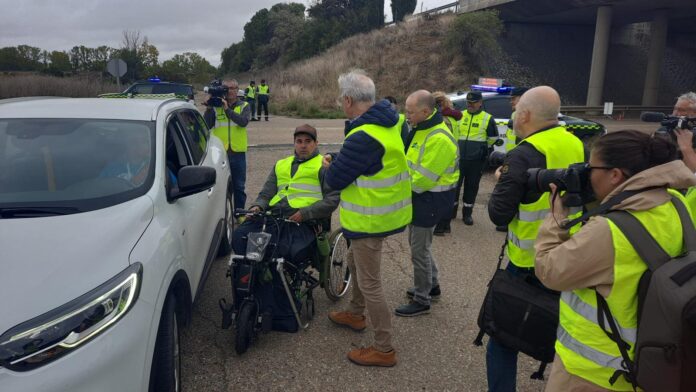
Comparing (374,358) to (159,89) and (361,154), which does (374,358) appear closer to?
(361,154)

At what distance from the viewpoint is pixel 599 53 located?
1253 inches

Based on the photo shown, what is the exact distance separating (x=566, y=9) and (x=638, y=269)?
37.3 metres

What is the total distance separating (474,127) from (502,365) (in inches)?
183

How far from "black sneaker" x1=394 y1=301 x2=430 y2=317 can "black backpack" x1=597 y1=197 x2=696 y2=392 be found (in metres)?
2.42

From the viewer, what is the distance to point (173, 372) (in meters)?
2.58

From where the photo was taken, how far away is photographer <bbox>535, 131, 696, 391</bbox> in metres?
1.63

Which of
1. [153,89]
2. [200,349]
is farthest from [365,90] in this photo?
[153,89]

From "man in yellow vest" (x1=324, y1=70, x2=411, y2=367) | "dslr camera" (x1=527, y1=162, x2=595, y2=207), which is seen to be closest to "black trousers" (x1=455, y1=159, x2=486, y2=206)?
"man in yellow vest" (x1=324, y1=70, x2=411, y2=367)

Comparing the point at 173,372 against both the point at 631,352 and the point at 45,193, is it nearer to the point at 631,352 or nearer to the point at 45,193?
the point at 45,193

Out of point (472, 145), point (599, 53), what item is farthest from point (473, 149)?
point (599, 53)

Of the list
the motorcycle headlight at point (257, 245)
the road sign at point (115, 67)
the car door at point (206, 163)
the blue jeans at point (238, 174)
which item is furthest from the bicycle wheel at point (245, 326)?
the road sign at point (115, 67)

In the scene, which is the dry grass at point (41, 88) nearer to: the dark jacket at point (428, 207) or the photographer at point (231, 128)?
the photographer at point (231, 128)

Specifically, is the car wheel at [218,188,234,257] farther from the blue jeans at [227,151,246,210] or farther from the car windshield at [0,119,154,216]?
the car windshield at [0,119,154,216]

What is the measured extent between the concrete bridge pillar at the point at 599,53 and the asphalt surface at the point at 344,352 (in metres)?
31.8
